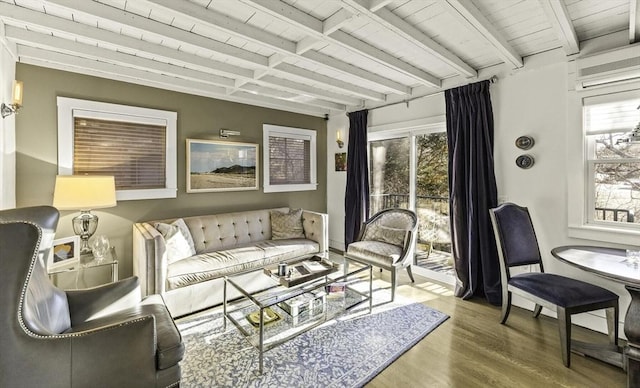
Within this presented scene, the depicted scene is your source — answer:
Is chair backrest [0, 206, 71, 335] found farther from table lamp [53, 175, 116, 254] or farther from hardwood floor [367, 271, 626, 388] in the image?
hardwood floor [367, 271, 626, 388]

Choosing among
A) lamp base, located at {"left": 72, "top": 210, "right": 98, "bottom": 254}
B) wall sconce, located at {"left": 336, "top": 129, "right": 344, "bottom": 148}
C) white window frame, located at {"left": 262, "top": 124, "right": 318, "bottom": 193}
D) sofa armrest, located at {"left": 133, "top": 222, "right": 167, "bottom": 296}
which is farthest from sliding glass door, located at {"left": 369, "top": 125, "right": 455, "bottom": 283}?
lamp base, located at {"left": 72, "top": 210, "right": 98, "bottom": 254}

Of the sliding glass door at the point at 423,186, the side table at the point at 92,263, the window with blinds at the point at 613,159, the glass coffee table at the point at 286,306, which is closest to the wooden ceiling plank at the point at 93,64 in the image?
the side table at the point at 92,263

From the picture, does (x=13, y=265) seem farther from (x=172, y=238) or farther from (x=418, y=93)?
(x=418, y=93)

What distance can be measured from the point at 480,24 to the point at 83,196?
11.3 feet

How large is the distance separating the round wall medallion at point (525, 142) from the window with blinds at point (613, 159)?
0.40 m

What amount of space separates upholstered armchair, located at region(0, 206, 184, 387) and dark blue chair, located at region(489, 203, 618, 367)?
2.54 meters

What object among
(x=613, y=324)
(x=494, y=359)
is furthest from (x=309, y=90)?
(x=613, y=324)

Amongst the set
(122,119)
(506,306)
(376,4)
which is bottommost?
(506,306)

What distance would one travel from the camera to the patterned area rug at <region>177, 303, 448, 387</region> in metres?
1.96

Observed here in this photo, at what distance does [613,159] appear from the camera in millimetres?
2514

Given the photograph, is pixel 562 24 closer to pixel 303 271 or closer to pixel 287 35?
pixel 287 35

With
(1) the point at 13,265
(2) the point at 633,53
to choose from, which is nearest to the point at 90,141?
(1) the point at 13,265

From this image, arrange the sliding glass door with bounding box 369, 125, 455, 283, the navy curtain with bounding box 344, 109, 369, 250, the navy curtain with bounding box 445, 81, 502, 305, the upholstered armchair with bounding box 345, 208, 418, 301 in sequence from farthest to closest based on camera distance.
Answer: the navy curtain with bounding box 344, 109, 369, 250
the sliding glass door with bounding box 369, 125, 455, 283
the upholstered armchair with bounding box 345, 208, 418, 301
the navy curtain with bounding box 445, 81, 502, 305

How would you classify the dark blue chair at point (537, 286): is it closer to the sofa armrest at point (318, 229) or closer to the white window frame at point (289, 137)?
the sofa armrest at point (318, 229)
